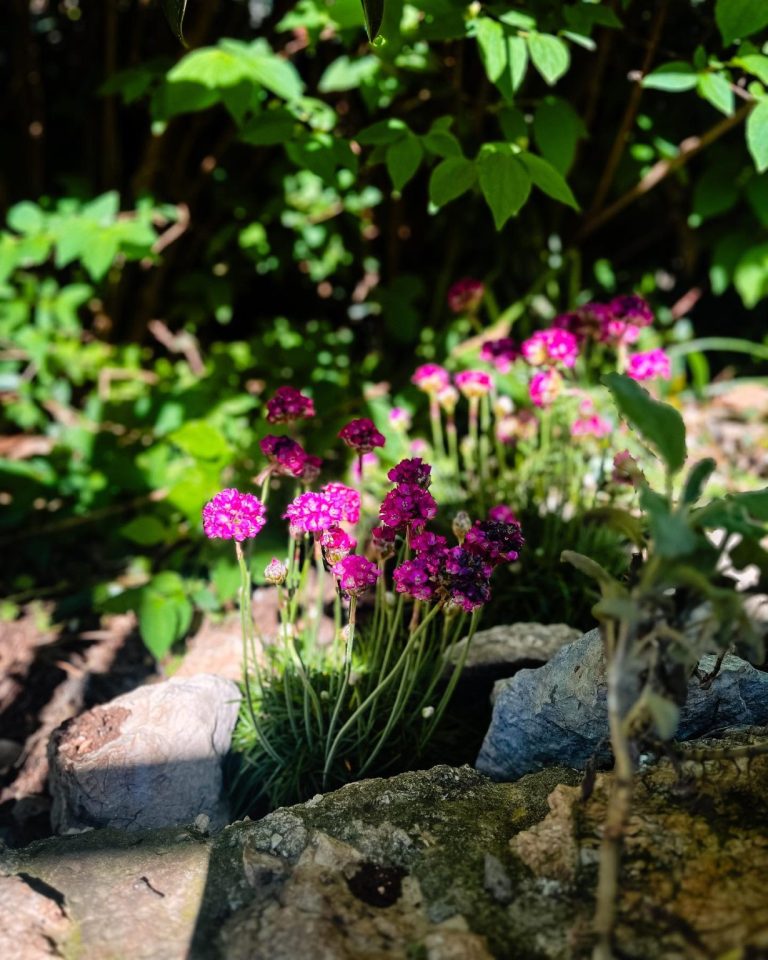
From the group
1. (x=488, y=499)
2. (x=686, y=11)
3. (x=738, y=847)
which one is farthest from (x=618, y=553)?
(x=686, y=11)

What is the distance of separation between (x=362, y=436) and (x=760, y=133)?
43.6 inches

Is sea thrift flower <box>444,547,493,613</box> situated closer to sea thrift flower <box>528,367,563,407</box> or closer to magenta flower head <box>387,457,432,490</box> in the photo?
magenta flower head <box>387,457,432,490</box>

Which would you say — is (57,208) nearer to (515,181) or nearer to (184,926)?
(515,181)

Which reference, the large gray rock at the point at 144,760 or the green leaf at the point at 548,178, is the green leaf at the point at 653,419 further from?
the large gray rock at the point at 144,760

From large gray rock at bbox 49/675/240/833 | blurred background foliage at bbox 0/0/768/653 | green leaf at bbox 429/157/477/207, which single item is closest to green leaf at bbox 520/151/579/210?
blurred background foliage at bbox 0/0/768/653

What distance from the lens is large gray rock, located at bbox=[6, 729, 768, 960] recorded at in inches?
44.7

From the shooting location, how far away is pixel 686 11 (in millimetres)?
2795

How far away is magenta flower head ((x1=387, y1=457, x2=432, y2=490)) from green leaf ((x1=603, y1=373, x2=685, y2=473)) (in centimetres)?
46

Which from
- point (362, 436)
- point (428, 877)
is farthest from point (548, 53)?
point (428, 877)

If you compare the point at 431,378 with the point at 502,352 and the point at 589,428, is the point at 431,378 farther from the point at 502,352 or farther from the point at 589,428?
the point at 589,428

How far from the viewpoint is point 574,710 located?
1.58m

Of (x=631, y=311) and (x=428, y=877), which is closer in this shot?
(x=428, y=877)

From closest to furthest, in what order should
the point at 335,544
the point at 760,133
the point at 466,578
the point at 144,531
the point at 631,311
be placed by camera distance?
the point at 466,578, the point at 335,544, the point at 760,133, the point at 631,311, the point at 144,531

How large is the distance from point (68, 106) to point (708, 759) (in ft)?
11.1
